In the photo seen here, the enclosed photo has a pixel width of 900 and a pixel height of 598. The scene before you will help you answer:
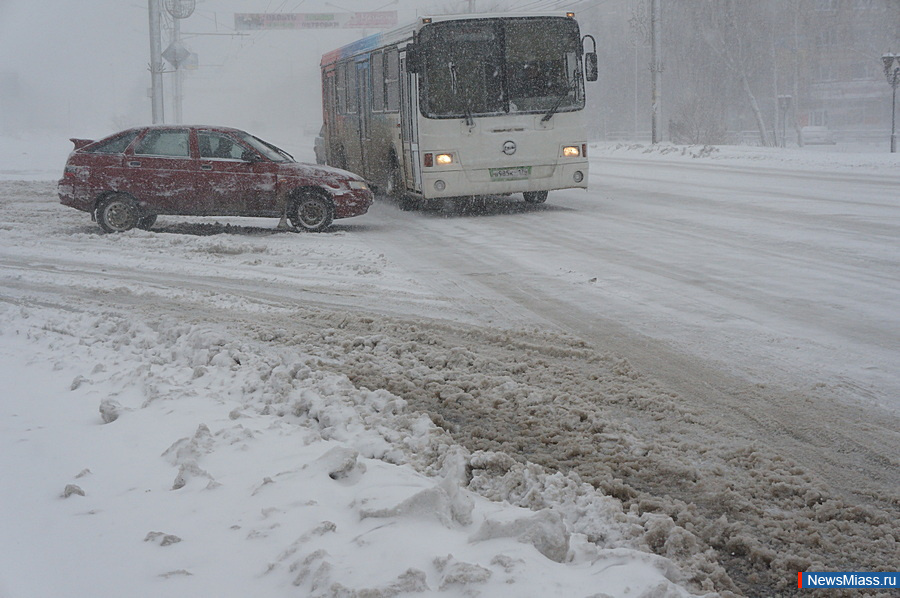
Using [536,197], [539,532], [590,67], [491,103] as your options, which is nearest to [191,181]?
[491,103]

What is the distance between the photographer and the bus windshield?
14.6 m

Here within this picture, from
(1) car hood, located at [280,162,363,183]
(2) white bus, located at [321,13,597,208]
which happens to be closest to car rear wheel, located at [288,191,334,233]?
(1) car hood, located at [280,162,363,183]

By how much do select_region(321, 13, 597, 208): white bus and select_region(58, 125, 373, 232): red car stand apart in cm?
207

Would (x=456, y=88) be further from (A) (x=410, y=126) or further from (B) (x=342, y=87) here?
(B) (x=342, y=87)

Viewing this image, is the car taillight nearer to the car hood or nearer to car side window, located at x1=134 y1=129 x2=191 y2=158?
car side window, located at x1=134 y1=129 x2=191 y2=158

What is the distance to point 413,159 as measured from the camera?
15.2 metres

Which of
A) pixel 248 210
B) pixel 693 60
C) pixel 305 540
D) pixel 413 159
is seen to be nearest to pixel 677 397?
pixel 305 540

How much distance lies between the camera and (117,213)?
1345 cm

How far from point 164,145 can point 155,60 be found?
14.4 m

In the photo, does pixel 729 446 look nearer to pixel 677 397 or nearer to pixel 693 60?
pixel 677 397

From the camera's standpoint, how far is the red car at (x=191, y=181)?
1329 cm

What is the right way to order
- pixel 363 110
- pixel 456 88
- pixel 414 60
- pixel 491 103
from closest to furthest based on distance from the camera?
pixel 414 60, pixel 456 88, pixel 491 103, pixel 363 110

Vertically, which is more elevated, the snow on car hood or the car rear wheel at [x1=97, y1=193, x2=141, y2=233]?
the snow on car hood

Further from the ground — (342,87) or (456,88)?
(342,87)
